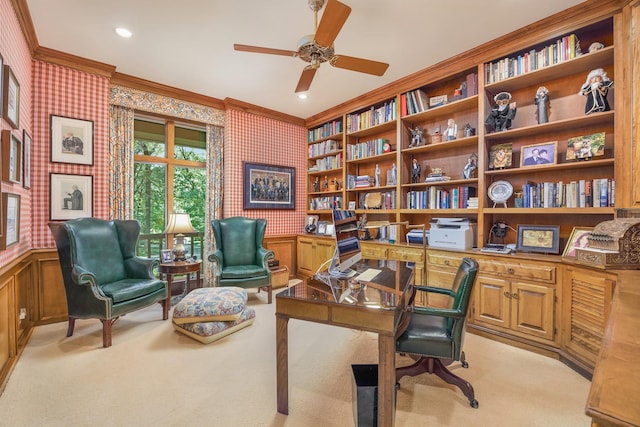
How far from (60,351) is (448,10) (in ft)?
14.2

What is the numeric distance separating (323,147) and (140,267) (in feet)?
10.5

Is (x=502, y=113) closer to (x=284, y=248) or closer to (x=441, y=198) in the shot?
(x=441, y=198)

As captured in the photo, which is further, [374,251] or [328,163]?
[328,163]

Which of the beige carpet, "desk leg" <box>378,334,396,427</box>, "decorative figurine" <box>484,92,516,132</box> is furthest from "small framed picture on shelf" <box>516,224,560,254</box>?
"desk leg" <box>378,334,396,427</box>

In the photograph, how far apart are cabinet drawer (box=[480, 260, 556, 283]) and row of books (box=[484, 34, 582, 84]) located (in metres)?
1.80

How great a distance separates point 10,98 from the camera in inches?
83.8

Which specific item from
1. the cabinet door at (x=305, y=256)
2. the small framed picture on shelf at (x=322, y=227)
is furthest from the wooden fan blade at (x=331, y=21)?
the cabinet door at (x=305, y=256)

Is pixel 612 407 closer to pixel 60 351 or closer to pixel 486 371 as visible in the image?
pixel 486 371

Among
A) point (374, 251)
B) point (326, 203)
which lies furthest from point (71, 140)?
point (374, 251)

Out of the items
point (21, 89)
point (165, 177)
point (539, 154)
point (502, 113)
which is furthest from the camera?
point (165, 177)

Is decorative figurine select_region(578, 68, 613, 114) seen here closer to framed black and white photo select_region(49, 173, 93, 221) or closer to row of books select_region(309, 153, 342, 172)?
row of books select_region(309, 153, 342, 172)

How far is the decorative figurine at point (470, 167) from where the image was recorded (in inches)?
126

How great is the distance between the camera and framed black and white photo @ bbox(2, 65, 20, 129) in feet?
6.58

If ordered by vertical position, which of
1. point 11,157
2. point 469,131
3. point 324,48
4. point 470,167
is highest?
point 324,48
